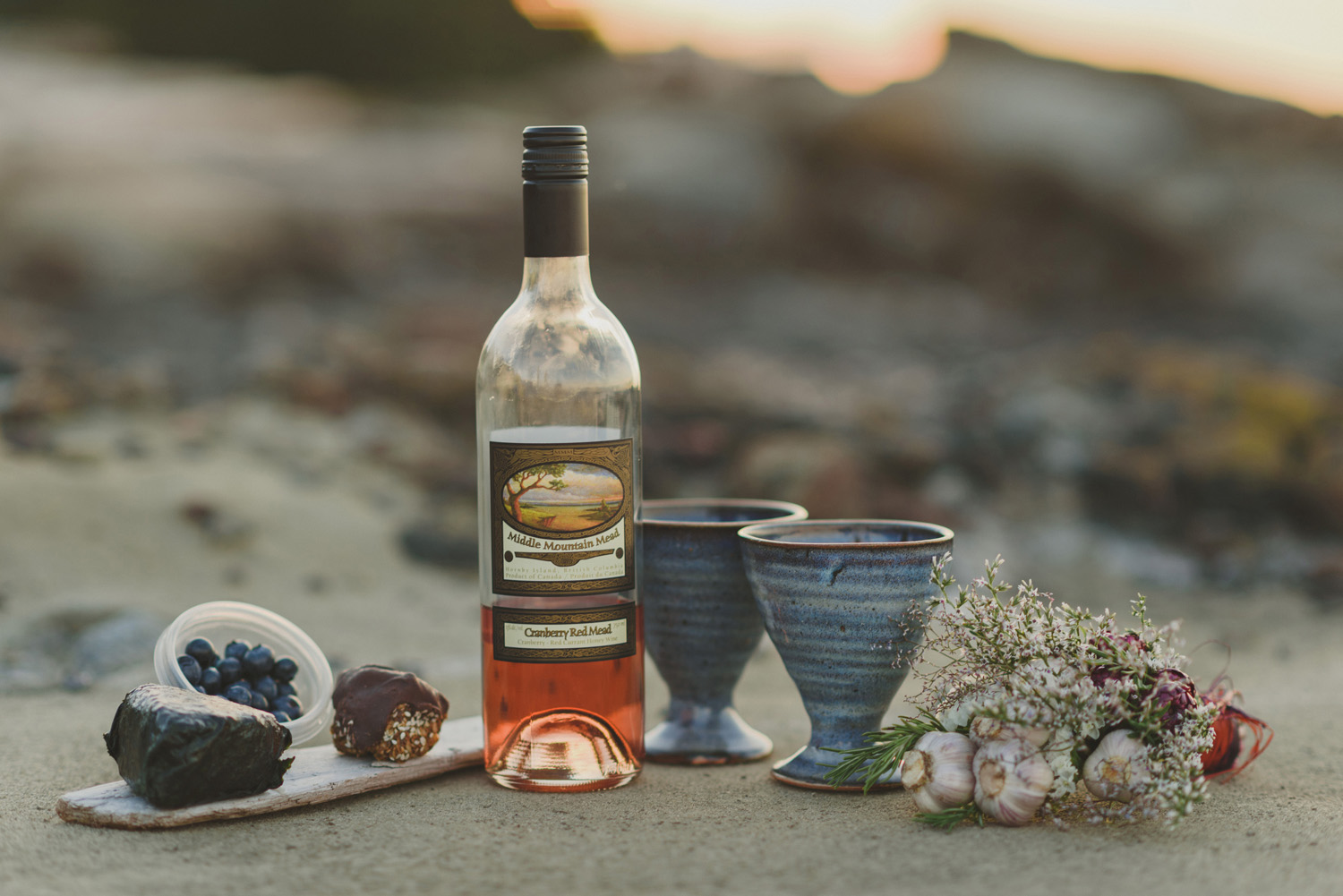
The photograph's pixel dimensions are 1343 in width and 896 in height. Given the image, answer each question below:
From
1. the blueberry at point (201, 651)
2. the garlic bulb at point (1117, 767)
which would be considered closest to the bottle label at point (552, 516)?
the blueberry at point (201, 651)

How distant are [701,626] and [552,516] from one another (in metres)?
0.55

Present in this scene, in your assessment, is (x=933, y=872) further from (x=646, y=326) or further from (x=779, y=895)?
(x=646, y=326)

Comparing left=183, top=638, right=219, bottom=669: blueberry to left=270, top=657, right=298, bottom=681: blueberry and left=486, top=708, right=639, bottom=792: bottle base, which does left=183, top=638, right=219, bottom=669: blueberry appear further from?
left=486, top=708, right=639, bottom=792: bottle base

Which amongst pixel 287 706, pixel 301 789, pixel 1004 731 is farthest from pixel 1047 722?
pixel 287 706

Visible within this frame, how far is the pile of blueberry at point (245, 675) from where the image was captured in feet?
9.89

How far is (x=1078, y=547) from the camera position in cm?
682

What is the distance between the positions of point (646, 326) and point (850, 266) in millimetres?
2384

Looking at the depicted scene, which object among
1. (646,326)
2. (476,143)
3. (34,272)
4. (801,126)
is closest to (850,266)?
(801,126)

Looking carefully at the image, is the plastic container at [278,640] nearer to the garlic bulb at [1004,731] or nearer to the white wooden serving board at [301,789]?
the white wooden serving board at [301,789]

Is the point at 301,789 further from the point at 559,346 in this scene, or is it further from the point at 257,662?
the point at 559,346

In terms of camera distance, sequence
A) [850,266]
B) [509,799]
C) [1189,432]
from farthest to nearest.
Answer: [850,266], [1189,432], [509,799]

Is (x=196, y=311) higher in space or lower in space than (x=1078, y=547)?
higher

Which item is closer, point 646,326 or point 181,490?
point 181,490

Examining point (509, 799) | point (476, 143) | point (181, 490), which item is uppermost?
point (476, 143)
